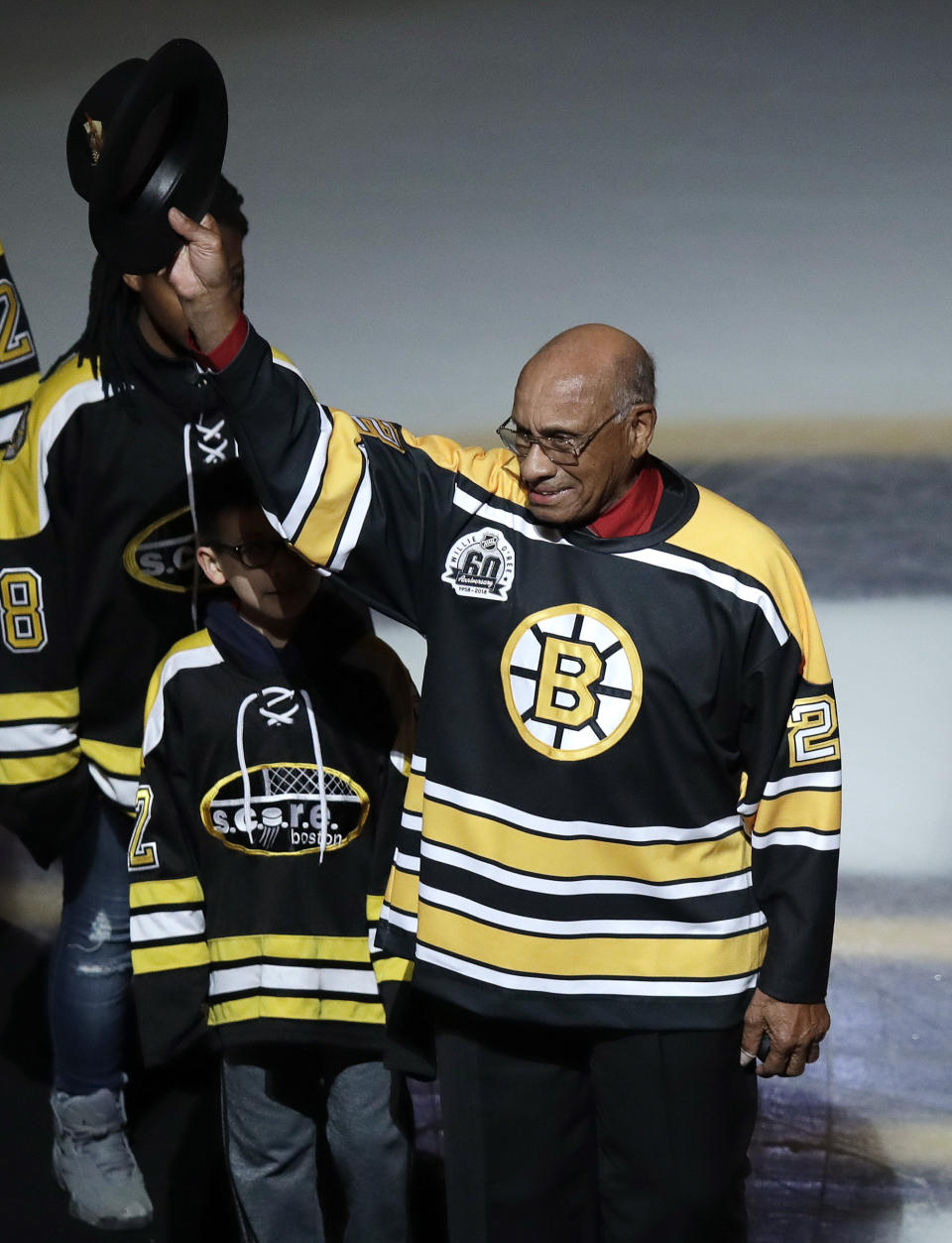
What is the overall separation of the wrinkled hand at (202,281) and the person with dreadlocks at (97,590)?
0.36 metres

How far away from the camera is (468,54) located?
299 centimetres

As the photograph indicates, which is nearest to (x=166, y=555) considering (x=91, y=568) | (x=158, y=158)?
(x=91, y=568)

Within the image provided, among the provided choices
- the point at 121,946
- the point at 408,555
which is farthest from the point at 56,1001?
the point at 408,555

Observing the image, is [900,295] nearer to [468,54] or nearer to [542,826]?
[468,54]

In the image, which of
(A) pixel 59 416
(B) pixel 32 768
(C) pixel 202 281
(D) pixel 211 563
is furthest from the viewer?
(B) pixel 32 768

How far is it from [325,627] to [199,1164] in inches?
41.1

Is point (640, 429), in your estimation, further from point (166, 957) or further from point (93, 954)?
point (93, 954)

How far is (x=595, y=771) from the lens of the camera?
1.80 m

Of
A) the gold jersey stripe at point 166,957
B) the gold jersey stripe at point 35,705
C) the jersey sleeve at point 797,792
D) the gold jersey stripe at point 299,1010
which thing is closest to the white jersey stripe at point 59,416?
the gold jersey stripe at point 35,705

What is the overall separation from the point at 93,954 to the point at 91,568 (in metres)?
0.63

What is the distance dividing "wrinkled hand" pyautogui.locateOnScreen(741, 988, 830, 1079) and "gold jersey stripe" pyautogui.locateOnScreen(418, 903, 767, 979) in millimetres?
62

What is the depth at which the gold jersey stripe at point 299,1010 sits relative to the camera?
212cm

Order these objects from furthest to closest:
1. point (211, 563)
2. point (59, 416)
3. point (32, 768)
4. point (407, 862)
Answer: point (32, 768)
point (59, 416)
point (211, 563)
point (407, 862)

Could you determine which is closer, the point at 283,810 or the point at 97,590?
the point at 283,810
